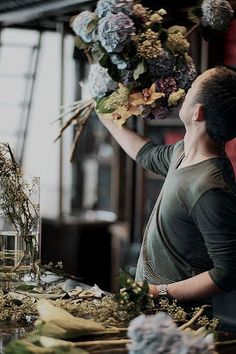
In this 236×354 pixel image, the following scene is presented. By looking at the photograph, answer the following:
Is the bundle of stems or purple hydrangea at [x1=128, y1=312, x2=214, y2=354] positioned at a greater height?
the bundle of stems

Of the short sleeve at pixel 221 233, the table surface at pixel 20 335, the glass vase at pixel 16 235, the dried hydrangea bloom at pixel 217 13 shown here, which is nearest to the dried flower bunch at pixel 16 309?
the table surface at pixel 20 335

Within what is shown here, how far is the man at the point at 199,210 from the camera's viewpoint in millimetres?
2357

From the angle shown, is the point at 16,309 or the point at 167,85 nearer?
the point at 16,309

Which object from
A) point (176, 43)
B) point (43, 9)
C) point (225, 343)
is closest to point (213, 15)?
point (176, 43)

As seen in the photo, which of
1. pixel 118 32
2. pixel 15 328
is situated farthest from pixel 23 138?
pixel 15 328

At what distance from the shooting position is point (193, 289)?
2.40 meters

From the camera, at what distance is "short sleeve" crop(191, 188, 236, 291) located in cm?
234

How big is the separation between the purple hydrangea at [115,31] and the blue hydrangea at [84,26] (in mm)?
135

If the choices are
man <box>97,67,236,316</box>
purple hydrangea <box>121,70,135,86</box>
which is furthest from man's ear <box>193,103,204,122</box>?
purple hydrangea <box>121,70,135,86</box>

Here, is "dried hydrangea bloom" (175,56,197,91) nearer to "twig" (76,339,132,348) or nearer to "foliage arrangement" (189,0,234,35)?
"foliage arrangement" (189,0,234,35)

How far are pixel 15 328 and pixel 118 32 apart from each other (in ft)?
3.46

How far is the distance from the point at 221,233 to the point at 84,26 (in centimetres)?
98

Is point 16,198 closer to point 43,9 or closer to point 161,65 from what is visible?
point 161,65

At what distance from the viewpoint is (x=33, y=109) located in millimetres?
8031
